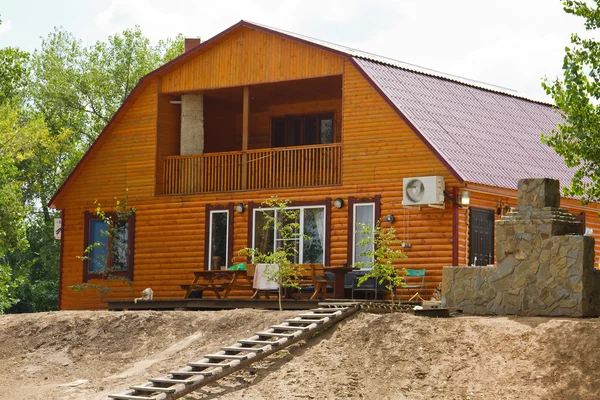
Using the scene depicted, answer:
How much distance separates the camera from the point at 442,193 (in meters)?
21.5

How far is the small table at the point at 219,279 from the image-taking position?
73.2 ft

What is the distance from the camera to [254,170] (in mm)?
25031

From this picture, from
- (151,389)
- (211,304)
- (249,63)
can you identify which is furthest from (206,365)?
(249,63)

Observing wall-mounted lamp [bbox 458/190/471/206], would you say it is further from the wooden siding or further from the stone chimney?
the stone chimney

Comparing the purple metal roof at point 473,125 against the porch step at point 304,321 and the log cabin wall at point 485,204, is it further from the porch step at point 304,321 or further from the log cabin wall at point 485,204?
the porch step at point 304,321

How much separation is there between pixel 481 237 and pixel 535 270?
5.84 m

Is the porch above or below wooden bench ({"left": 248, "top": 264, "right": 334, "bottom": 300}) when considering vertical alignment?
above

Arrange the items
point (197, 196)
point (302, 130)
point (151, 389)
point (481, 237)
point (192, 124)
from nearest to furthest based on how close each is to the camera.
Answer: point (151, 389), point (481, 237), point (197, 196), point (192, 124), point (302, 130)

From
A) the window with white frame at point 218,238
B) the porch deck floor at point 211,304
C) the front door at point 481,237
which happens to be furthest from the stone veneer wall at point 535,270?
the window with white frame at point 218,238

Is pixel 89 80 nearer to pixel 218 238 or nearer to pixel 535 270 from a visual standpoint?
pixel 218 238

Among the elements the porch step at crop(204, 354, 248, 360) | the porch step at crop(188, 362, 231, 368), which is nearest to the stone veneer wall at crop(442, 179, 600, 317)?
the porch step at crop(204, 354, 248, 360)

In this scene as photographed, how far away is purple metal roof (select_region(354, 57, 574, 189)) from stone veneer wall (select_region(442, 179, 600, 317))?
13.6 ft

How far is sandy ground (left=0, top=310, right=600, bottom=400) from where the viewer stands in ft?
46.4

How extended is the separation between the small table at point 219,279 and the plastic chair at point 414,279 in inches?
122
